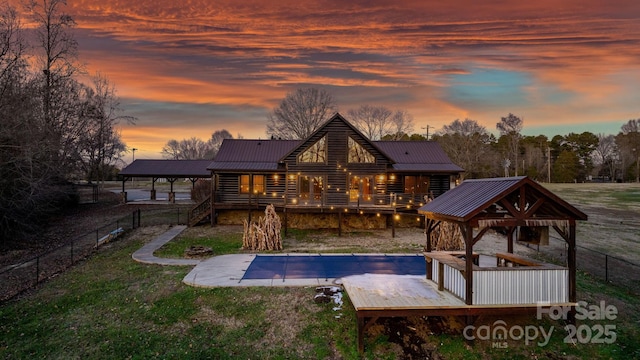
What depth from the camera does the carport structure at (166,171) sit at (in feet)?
107

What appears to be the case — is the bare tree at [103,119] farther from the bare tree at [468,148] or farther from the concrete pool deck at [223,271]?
the bare tree at [468,148]

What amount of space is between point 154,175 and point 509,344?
32820 millimetres

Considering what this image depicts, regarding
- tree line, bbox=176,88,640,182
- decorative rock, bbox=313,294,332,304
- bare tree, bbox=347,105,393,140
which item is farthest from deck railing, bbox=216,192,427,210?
bare tree, bbox=347,105,393,140

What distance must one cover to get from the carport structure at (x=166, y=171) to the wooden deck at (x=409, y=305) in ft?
86.9

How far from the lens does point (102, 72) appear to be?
36.9 meters

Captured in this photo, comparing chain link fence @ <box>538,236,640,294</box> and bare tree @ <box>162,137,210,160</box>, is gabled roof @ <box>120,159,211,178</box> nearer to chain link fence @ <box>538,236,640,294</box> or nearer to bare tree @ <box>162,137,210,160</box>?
chain link fence @ <box>538,236,640,294</box>

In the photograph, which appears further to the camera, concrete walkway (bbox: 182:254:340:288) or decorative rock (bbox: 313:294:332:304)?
concrete walkway (bbox: 182:254:340:288)

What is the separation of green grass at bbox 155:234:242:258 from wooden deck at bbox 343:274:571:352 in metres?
9.02

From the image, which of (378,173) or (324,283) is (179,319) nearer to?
(324,283)

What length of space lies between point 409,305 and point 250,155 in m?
19.2

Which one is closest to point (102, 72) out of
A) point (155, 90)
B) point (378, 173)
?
point (155, 90)

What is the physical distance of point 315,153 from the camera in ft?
76.1

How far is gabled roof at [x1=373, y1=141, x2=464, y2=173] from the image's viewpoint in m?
23.7

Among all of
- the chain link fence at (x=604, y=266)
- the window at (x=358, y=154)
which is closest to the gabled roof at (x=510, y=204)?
the chain link fence at (x=604, y=266)
